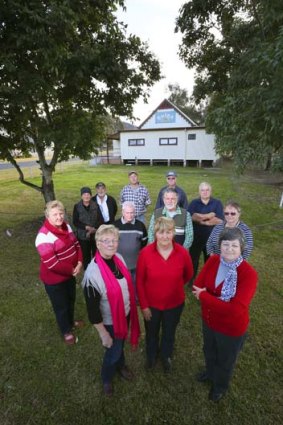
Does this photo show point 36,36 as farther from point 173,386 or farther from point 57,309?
point 173,386

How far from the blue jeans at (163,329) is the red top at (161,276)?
0.10 meters

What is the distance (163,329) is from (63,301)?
1226 mm

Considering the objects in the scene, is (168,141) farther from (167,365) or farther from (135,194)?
(167,365)

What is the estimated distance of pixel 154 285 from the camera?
2.44 m

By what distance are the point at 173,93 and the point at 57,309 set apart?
A: 47.3m

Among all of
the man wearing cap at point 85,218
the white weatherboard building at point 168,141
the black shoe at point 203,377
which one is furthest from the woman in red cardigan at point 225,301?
the white weatherboard building at point 168,141

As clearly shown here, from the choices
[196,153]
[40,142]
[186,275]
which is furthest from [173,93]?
[186,275]

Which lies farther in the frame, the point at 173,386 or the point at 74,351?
the point at 74,351

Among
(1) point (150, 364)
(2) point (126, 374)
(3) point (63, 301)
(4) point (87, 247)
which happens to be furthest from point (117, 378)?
(4) point (87, 247)

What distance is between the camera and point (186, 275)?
2.56 m

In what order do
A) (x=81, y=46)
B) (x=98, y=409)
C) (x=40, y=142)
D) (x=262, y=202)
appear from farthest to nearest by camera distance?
1. (x=262, y=202)
2. (x=40, y=142)
3. (x=81, y=46)
4. (x=98, y=409)

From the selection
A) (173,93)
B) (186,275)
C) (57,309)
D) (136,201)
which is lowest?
(57,309)

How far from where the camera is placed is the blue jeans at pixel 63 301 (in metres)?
2.92

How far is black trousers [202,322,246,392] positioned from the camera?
217 cm
